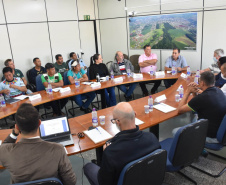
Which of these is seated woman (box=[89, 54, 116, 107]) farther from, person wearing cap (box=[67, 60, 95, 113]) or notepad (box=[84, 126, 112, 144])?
notepad (box=[84, 126, 112, 144])

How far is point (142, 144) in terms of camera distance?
1744mm

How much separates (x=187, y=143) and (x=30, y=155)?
59.0 inches

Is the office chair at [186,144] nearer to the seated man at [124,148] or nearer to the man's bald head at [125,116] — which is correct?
the seated man at [124,148]

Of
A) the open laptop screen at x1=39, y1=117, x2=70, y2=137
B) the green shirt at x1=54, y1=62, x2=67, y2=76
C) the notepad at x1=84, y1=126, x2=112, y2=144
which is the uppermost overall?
the green shirt at x1=54, y1=62, x2=67, y2=76

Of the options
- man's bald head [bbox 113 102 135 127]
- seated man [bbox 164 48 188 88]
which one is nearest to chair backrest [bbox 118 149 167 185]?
man's bald head [bbox 113 102 135 127]

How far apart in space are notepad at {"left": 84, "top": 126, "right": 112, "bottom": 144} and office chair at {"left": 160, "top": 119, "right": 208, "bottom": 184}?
0.72 meters

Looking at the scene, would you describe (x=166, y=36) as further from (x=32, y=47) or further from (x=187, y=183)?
(x=187, y=183)

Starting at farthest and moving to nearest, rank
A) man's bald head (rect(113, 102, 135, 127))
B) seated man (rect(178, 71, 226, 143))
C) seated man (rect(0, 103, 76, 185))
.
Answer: seated man (rect(178, 71, 226, 143)) < man's bald head (rect(113, 102, 135, 127)) < seated man (rect(0, 103, 76, 185))

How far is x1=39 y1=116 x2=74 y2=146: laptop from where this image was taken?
2338 millimetres

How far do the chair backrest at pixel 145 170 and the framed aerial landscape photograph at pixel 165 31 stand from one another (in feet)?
16.7

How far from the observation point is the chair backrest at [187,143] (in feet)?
7.12

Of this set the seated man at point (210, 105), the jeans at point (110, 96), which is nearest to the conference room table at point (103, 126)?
the seated man at point (210, 105)

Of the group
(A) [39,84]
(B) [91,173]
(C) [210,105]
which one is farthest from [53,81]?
(C) [210,105]

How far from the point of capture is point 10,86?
455 centimetres
